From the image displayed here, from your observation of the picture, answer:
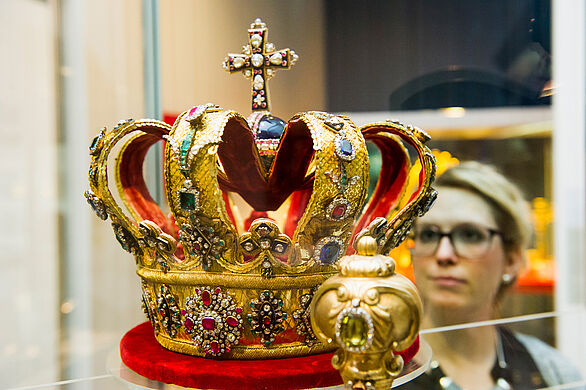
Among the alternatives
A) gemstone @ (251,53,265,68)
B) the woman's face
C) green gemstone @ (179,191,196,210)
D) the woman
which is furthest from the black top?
gemstone @ (251,53,265,68)

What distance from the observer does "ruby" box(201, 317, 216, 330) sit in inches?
34.7

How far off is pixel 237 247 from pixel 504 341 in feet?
3.43

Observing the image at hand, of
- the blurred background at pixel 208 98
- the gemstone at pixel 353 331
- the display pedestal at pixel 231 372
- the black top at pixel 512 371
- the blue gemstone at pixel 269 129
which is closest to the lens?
the gemstone at pixel 353 331

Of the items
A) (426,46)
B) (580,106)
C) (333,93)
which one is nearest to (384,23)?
(426,46)

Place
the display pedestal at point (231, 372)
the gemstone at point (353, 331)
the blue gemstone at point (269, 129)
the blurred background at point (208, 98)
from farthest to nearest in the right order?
the blurred background at point (208, 98), the blue gemstone at point (269, 129), the display pedestal at point (231, 372), the gemstone at point (353, 331)

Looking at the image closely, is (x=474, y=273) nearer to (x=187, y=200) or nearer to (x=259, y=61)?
(x=259, y=61)

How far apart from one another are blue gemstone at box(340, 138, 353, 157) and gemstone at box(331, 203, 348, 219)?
85mm

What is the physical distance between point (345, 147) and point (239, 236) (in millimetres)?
236

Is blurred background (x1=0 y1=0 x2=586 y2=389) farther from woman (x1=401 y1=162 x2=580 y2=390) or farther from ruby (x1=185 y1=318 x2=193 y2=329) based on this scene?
ruby (x1=185 y1=318 x2=193 y2=329)

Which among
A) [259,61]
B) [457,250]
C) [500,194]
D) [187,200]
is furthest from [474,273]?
[187,200]

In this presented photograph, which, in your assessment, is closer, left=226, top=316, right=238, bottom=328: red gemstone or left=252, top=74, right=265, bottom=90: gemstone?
left=226, top=316, right=238, bottom=328: red gemstone

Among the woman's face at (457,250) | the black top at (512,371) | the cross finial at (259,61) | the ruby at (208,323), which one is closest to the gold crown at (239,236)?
the ruby at (208,323)

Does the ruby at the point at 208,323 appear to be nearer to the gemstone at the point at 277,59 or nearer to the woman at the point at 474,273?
the gemstone at the point at 277,59

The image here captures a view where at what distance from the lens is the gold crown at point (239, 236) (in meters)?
0.84
